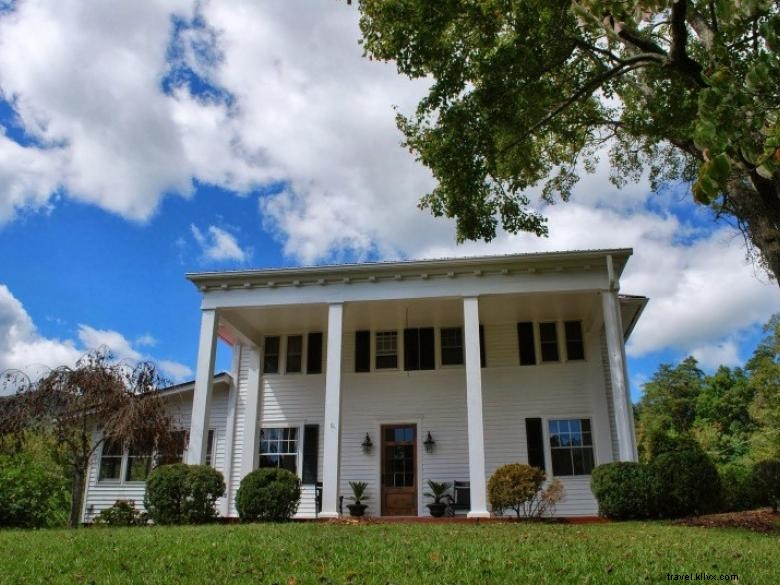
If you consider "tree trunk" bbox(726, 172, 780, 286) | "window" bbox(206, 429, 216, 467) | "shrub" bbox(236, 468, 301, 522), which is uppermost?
"tree trunk" bbox(726, 172, 780, 286)

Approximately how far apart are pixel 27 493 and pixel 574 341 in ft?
43.0

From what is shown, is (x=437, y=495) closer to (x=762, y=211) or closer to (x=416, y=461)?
(x=416, y=461)

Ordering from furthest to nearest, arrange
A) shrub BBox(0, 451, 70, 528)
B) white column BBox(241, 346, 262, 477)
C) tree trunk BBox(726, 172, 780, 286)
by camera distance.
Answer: white column BBox(241, 346, 262, 477) < shrub BBox(0, 451, 70, 528) < tree trunk BBox(726, 172, 780, 286)

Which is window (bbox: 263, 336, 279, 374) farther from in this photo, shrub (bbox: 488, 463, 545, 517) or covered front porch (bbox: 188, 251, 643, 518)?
shrub (bbox: 488, 463, 545, 517)

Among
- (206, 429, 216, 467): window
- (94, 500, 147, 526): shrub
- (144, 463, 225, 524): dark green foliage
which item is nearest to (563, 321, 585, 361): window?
(144, 463, 225, 524): dark green foliage

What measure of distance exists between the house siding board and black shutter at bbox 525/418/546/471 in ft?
27.1

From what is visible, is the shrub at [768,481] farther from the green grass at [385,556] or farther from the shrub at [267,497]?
the shrub at [267,497]

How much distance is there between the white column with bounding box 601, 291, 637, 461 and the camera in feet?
43.0

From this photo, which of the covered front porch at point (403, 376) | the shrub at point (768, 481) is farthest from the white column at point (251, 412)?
the shrub at point (768, 481)

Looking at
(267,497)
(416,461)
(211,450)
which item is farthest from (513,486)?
(211,450)

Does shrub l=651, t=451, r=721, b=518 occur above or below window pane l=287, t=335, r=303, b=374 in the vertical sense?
below

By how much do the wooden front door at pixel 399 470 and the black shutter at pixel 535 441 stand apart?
2.92m

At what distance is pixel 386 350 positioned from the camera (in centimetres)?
1772

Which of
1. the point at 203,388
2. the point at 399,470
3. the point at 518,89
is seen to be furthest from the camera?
the point at 399,470
